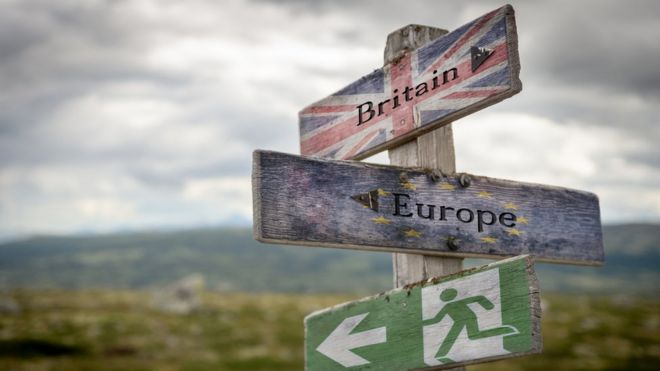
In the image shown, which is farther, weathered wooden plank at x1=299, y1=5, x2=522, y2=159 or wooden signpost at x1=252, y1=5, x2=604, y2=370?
weathered wooden plank at x1=299, y1=5, x2=522, y2=159

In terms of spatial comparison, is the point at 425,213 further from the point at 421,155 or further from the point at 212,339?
the point at 212,339

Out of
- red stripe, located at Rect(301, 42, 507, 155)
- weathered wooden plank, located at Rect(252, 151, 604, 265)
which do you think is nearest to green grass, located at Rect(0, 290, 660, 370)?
weathered wooden plank, located at Rect(252, 151, 604, 265)

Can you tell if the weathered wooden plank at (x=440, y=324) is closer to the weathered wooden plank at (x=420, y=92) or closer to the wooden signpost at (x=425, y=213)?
the wooden signpost at (x=425, y=213)

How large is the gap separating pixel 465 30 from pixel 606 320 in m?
67.7

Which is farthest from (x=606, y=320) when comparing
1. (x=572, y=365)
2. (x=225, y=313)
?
(x=225, y=313)

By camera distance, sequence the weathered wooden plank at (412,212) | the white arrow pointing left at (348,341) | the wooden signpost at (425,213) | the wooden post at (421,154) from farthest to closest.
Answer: the wooden post at (421,154), the white arrow pointing left at (348,341), the weathered wooden plank at (412,212), the wooden signpost at (425,213)

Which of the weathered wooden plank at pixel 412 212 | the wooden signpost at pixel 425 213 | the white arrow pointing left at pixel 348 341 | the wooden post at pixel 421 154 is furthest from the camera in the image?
the wooden post at pixel 421 154

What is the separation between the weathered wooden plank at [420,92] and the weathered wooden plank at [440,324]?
38.6 inches

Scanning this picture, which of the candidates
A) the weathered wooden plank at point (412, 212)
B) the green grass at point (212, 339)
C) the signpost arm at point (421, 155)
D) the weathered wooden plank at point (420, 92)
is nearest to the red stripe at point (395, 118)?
the weathered wooden plank at point (420, 92)

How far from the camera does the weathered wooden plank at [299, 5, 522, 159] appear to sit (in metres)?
3.38

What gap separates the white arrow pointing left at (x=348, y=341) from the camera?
3.55 m

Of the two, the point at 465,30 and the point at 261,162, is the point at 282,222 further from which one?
the point at 465,30

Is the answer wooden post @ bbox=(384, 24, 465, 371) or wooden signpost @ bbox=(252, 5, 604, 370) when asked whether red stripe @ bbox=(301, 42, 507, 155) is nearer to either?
wooden signpost @ bbox=(252, 5, 604, 370)

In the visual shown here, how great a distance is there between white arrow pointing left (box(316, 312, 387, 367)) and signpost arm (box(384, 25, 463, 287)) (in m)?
→ 0.43
